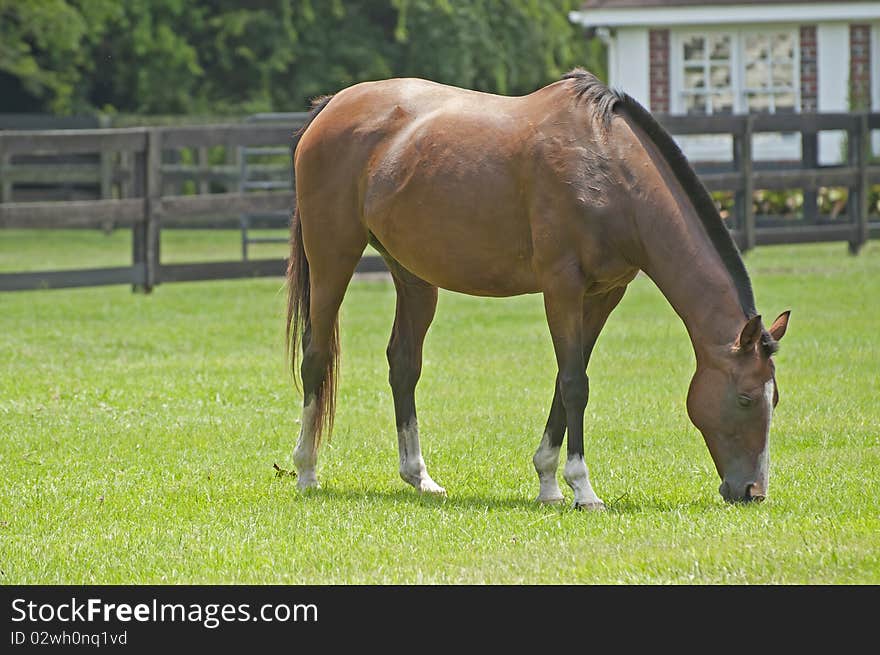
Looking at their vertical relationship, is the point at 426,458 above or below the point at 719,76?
below

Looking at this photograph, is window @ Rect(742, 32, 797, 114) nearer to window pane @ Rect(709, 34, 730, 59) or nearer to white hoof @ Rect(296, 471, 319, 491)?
window pane @ Rect(709, 34, 730, 59)

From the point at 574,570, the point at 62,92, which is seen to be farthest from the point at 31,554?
the point at 62,92

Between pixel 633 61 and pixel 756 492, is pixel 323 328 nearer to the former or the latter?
pixel 756 492

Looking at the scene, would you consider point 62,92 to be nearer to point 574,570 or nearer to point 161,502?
point 161,502

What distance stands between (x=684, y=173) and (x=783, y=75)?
74.5 ft

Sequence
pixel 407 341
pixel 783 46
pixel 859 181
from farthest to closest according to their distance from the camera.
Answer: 1. pixel 783 46
2. pixel 859 181
3. pixel 407 341

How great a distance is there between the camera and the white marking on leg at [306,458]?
7.18 metres

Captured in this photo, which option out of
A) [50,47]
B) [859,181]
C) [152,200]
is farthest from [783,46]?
[152,200]

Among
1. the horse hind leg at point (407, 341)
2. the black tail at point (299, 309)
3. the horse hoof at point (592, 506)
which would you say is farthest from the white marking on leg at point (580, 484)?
the black tail at point (299, 309)

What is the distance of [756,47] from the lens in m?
28.2

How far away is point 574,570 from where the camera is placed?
534 cm

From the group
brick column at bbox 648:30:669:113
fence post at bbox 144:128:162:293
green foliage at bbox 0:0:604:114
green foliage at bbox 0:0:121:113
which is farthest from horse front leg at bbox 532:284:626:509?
green foliage at bbox 0:0:604:114

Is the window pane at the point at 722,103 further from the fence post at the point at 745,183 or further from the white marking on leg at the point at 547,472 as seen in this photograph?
the white marking on leg at the point at 547,472

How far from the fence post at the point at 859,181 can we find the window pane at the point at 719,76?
360 inches
